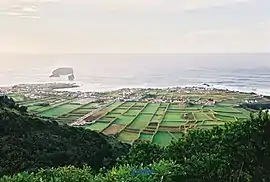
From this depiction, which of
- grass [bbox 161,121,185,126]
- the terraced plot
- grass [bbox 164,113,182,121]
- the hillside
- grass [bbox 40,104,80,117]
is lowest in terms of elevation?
grass [bbox 161,121,185,126]

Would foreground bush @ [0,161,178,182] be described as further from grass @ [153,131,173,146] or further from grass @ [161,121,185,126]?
grass @ [161,121,185,126]

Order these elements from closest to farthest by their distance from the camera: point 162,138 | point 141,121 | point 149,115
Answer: point 162,138 < point 141,121 < point 149,115

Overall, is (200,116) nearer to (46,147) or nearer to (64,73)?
(46,147)

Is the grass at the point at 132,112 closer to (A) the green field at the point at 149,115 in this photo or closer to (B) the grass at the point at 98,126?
(A) the green field at the point at 149,115

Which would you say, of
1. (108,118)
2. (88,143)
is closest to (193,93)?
(108,118)

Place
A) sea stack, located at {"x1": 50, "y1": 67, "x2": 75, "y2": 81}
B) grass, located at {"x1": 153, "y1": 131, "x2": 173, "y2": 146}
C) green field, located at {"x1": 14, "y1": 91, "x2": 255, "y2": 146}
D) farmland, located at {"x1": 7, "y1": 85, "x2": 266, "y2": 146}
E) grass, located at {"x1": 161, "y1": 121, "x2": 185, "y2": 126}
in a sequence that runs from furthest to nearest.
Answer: sea stack, located at {"x1": 50, "y1": 67, "x2": 75, "y2": 81}, grass, located at {"x1": 161, "y1": 121, "x2": 185, "y2": 126}, farmland, located at {"x1": 7, "y1": 85, "x2": 266, "y2": 146}, green field, located at {"x1": 14, "y1": 91, "x2": 255, "y2": 146}, grass, located at {"x1": 153, "y1": 131, "x2": 173, "y2": 146}

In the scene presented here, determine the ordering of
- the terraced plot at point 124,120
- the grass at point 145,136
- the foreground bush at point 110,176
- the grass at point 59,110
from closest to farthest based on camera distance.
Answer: the foreground bush at point 110,176
the grass at point 145,136
the terraced plot at point 124,120
the grass at point 59,110

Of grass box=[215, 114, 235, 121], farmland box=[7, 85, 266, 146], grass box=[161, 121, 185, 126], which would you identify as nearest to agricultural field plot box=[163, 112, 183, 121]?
farmland box=[7, 85, 266, 146]

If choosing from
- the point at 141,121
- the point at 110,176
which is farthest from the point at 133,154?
the point at 141,121

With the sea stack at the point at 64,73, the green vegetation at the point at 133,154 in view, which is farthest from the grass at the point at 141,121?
the sea stack at the point at 64,73
